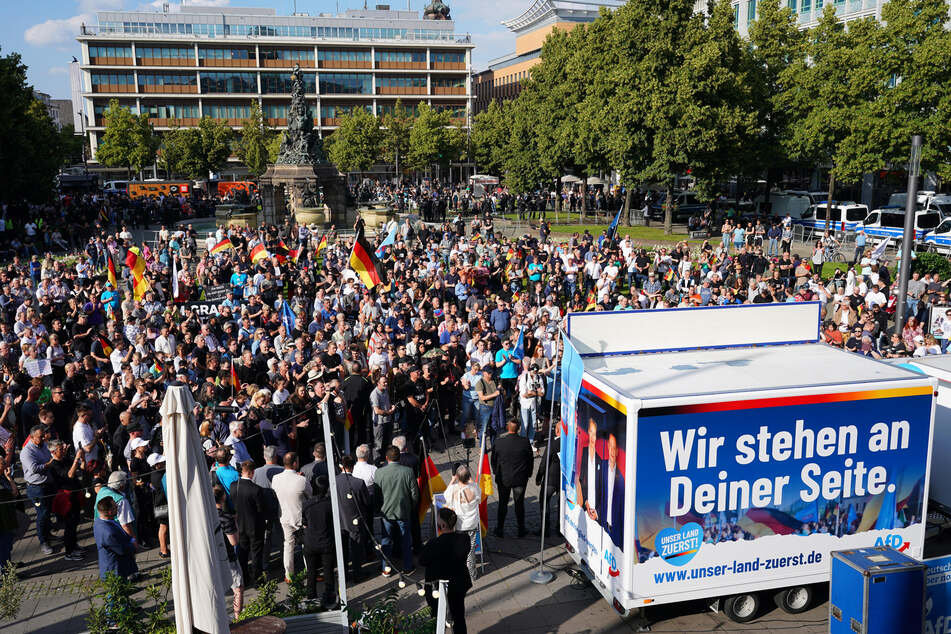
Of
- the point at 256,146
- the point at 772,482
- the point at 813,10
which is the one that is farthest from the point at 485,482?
the point at 256,146

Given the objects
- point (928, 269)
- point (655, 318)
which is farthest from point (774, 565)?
point (928, 269)

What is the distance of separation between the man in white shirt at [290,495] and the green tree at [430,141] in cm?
6217

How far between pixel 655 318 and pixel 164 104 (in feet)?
316

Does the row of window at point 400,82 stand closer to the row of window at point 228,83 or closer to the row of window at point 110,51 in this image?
the row of window at point 228,83

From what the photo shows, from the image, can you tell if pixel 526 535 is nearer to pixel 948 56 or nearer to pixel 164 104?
pixel 948 56

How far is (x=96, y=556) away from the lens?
10281mm

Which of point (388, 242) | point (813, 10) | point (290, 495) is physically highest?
point (813, 10)

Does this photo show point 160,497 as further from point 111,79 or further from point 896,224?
point 111,79

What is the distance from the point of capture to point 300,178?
40.3 metres

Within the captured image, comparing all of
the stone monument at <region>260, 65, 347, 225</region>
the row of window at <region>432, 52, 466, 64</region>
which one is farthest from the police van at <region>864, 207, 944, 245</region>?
the row of window at <region>432, 52, 466, 64</region>

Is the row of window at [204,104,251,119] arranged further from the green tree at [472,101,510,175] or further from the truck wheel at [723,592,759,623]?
the truck wheel at [723,592,759,623]

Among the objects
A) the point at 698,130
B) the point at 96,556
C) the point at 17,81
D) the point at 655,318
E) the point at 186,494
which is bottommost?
the point at 96,556

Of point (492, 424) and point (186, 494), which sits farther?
point (492, 424)

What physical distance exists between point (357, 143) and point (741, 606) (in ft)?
219
